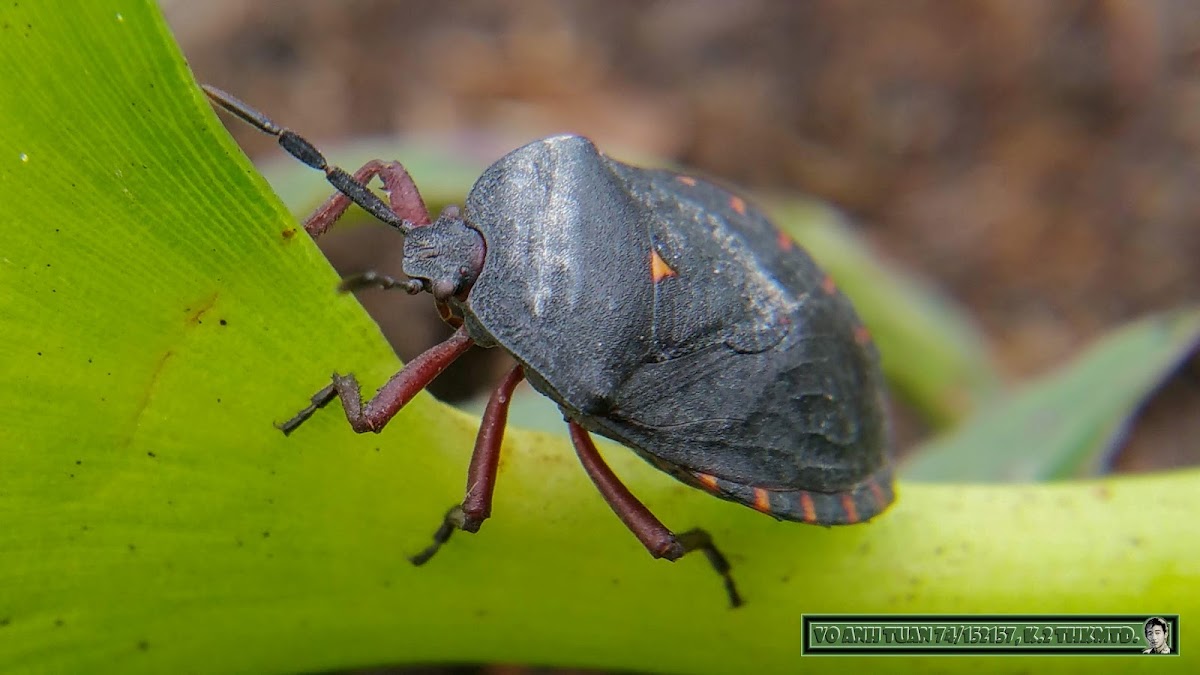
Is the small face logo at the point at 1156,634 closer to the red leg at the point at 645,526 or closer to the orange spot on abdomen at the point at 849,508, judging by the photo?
the orange spot on abdomen at the point at 849,508

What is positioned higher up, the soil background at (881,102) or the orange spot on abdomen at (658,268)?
the soil background at (881,102)

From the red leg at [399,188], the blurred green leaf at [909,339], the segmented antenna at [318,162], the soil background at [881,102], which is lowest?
the segmented antenna at [318,162]

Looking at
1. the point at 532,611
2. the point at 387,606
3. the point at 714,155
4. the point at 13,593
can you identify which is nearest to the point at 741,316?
the point at 532,611

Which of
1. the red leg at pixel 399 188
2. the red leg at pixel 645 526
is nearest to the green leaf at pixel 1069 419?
the red leg at pixel 645 526

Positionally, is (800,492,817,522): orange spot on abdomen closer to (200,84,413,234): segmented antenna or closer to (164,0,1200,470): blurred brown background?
(200,84,413,234): segmented antenna

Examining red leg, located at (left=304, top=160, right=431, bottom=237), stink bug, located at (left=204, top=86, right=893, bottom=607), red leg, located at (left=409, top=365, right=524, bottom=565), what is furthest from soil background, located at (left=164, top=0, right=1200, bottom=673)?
red leg, located at (left=409, top=365, right=524, bottom=565)

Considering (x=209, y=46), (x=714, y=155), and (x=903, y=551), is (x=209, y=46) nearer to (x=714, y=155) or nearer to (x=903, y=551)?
(x=714, y=155)

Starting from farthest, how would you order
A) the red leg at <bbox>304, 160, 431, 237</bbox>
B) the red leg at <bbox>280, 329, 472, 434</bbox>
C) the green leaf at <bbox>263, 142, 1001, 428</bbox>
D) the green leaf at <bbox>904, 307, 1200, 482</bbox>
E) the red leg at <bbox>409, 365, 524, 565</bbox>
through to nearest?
the green leaf at <bbox>263, 142, 1001, 428</bbox>
the green leaf at <bbox>904, 307, 1200, 482</bbox>
the red leg at <bbox>304, 160, 431, 237</bbox>
the red leg at <bbox>409, 365, 524, 565</bbox>
the red leg at <bbox>280, 329, 472, 434</bbox>

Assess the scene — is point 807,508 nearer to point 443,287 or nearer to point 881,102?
point 443,287
